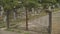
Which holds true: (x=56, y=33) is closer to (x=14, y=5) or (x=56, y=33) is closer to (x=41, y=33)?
(x=41, y=33)

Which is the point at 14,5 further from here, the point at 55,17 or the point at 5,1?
the point at 55,17

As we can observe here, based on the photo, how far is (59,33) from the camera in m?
6.71

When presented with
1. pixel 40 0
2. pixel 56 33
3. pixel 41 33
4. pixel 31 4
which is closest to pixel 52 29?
pixel 56 33

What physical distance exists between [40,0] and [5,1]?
2.55 meters

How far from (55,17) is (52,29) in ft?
1.78

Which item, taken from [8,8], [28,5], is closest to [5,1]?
[8,8]

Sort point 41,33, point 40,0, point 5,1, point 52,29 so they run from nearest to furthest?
1. point 52,29
2. point 41,33
3. point 5,1
4. point 40,0

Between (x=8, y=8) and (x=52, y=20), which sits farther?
(x=8, y=8)

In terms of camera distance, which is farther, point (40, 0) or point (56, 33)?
point (40, 0)

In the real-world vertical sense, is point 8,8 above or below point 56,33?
above

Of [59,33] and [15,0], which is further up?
[15,0]

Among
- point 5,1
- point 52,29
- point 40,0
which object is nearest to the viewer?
point 52,29

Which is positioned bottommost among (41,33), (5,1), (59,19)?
(41,33)

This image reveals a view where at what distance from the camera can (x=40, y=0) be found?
35.3 ft
